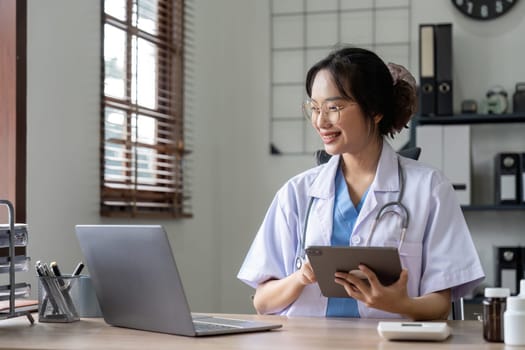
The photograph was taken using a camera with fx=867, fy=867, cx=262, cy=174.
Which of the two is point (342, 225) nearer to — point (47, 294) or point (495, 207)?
point (47, 294)

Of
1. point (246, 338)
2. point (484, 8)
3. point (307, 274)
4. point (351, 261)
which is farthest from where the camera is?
point (484, 8)

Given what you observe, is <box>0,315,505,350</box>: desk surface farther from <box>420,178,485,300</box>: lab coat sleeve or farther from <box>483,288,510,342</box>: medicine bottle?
<box>420,178,485,300</box>: lab coat sleeve

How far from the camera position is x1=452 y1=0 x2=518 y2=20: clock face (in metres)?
4.27

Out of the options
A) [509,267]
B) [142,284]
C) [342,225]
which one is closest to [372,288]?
[342,225]

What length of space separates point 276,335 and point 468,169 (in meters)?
2.61

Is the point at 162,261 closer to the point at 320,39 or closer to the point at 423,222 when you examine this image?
the point at 423,222

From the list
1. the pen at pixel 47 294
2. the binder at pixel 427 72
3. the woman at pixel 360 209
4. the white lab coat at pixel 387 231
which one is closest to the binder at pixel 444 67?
the binder at pixel 427 72

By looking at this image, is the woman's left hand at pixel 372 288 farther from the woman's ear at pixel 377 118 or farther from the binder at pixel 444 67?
the binder at pixel 444 67

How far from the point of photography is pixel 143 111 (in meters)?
3.70

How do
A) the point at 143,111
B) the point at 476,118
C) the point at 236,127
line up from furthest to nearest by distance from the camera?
the point at 236,127 → the point at 476,118 → the point at 143,111

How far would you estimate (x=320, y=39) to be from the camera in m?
4.53

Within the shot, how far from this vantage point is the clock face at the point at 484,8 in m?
4.27

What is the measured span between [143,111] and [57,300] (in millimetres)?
1877

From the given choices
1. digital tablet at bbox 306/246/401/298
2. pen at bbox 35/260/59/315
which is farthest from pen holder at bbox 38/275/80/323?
digital tablet at bbox 306/246/401/298
